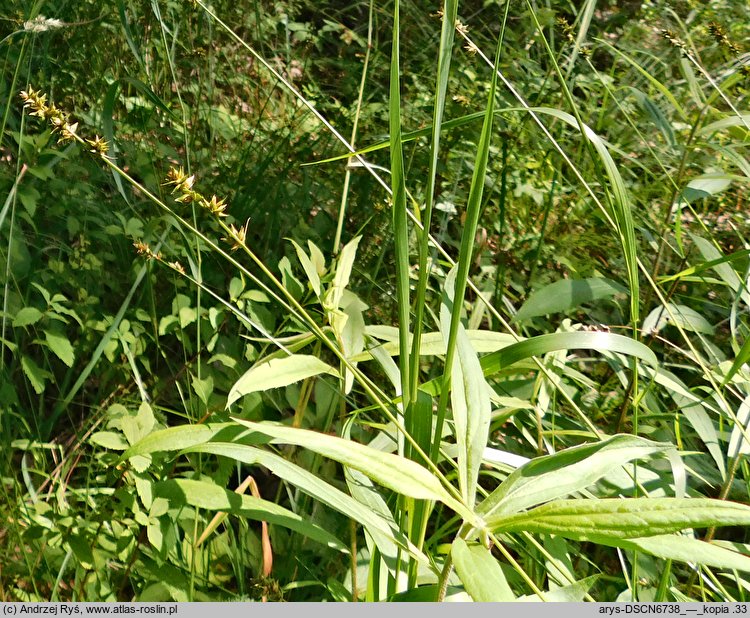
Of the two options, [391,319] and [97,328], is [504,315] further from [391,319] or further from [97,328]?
[97,328]

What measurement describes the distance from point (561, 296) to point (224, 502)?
23.1 inches

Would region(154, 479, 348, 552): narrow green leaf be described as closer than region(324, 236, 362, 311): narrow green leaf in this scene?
Yes

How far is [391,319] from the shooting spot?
144 cm

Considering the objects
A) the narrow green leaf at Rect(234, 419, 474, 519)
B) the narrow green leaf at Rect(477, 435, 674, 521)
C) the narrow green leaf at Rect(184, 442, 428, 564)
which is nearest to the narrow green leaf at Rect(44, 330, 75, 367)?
the narrow green leaf at Rect(184, 442, 428, 564)

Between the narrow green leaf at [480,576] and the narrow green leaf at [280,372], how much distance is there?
29cm

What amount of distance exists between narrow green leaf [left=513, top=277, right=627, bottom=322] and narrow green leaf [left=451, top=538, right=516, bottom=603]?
0.50 meters

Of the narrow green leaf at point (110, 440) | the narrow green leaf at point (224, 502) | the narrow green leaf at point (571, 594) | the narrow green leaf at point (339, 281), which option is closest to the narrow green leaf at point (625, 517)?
the narrow green leaf at point (571, 594)

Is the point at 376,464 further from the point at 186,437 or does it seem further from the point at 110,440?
the point at 110,440

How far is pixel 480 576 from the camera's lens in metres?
0.57

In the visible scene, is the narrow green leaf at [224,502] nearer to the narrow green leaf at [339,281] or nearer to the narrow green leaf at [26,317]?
the narrow green leaf at [339,281]

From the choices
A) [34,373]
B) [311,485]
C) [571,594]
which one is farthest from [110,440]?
[571,594]

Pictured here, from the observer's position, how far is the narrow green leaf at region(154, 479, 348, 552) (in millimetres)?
760

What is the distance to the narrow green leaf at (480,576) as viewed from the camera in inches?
21.9

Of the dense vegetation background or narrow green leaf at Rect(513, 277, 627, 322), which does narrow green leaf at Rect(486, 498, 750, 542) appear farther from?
narrow green leaf at Rect(513, 277, 627, 322)
